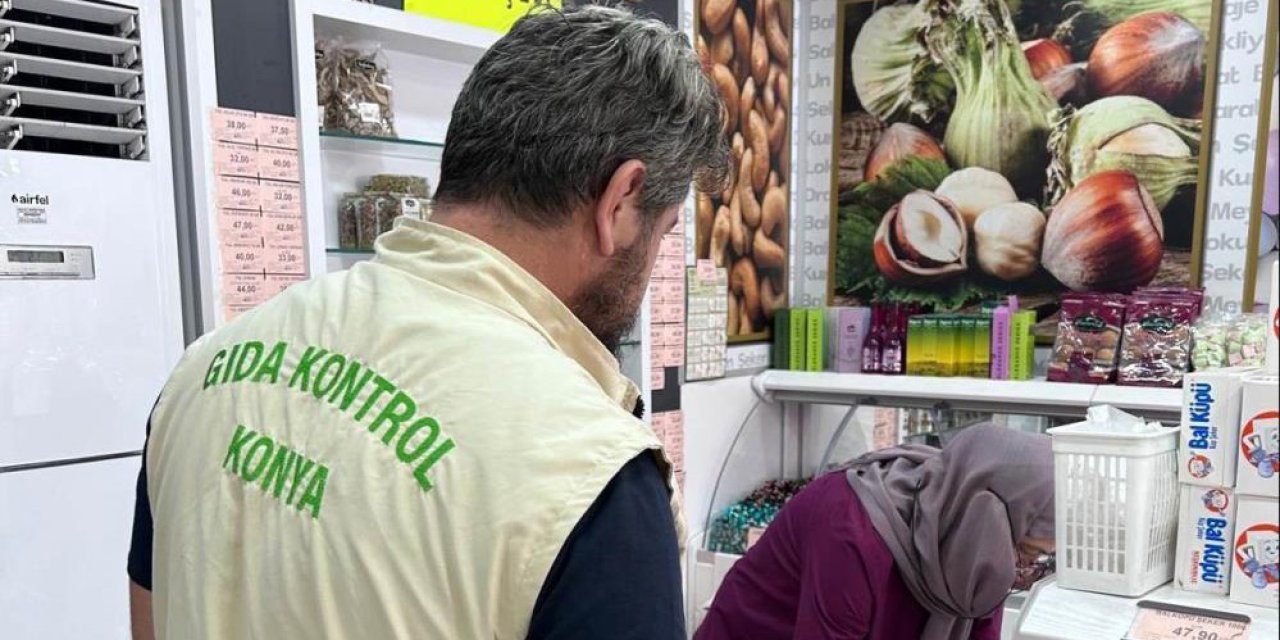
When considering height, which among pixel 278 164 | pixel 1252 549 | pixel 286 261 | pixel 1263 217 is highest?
pixel 278 164

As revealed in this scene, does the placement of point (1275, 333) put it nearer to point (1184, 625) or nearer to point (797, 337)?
point (1184, 625)

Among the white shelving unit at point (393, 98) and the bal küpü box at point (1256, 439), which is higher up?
the white shelving unit at point (393, 98)

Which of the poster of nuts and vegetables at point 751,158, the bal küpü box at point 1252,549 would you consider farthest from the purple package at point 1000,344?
the bal küpü box at point 1252,549

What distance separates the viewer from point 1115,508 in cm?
154

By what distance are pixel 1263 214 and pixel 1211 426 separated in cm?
237

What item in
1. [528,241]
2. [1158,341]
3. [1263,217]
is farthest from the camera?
[1263,217]

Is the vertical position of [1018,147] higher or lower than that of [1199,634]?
higher

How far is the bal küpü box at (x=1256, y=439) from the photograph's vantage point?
1.39 meters

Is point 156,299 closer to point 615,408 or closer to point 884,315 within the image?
point 615,408

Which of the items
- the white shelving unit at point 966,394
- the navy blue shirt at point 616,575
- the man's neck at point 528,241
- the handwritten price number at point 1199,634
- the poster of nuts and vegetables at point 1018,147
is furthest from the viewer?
the poster of nuts and vegetables at point 1018,147

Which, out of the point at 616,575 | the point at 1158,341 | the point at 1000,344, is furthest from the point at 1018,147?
the point at 616,575

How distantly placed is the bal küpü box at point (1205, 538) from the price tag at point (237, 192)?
1.90 metres

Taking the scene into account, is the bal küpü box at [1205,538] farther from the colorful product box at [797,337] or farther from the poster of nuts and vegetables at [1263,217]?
the colorful product box at [797,337]

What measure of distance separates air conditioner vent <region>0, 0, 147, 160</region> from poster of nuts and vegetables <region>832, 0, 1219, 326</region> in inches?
124
